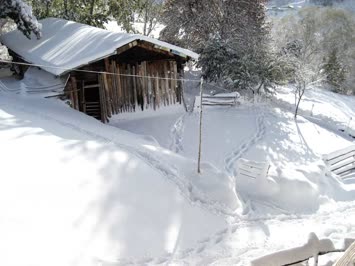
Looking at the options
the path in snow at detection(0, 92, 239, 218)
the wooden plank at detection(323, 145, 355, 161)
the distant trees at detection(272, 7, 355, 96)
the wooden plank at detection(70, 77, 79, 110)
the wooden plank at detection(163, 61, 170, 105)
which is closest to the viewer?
the path in snow at detection(0, 92, 239, 218)

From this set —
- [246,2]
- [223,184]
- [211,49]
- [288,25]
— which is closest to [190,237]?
[223,184]

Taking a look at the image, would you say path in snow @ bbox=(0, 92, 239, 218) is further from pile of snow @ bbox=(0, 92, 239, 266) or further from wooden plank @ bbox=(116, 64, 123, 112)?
wooden plank @ bbox=(116, 64, 123, 112)

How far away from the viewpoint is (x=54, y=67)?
1319 cm

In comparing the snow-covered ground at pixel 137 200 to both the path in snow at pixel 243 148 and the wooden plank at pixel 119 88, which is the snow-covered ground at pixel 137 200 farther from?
the wooden plank at pixel 119 88

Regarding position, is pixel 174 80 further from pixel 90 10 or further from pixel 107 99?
pixel 90 10

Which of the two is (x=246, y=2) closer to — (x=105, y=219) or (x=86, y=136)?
(x=86, y=136)

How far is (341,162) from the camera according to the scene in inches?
502

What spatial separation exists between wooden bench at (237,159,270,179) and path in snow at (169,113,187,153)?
10.7 feet

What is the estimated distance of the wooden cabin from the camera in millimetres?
13719

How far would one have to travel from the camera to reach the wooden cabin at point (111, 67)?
1372 centimetres

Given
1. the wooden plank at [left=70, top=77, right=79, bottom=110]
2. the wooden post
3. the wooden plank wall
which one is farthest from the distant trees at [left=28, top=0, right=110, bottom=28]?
the wooden plank at [left=70, top=77, right=79, bottom=110]

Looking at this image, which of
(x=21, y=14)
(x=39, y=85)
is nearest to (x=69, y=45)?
(x=39, y=85)

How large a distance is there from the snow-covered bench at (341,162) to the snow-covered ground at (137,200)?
0.86m

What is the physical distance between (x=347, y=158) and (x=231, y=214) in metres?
6.27
